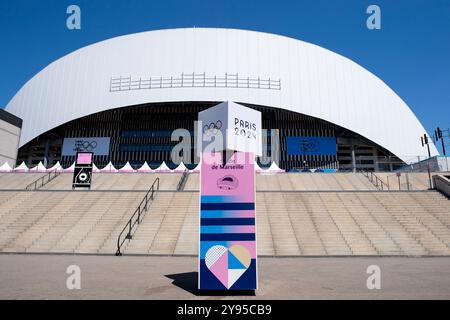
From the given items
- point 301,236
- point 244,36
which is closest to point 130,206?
point 301,236

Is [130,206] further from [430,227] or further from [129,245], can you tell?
[430,227]

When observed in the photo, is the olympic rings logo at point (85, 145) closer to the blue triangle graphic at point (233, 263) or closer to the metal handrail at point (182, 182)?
the metal handrail at point (182, 182)

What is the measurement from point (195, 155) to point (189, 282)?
4262 centimetres

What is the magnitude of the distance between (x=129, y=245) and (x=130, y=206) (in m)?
4.48

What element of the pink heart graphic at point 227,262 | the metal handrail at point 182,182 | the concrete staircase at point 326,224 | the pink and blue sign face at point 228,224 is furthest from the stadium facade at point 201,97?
the pink heart graphic at point 227,262

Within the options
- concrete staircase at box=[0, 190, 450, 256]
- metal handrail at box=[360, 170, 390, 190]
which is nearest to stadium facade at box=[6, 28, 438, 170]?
metal handrail at box=[360, 170, 390, 190]

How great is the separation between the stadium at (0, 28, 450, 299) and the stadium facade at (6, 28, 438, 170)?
21 cm

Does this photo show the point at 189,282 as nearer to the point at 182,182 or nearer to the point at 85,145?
the point at 182,182

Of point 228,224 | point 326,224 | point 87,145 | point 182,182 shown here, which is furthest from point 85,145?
point 228,224

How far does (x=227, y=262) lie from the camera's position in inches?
236

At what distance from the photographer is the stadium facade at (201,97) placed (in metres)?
50.5

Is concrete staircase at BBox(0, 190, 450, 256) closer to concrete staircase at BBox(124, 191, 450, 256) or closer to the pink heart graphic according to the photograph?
concrete staircase at BBox(124, 191, 450, 256)

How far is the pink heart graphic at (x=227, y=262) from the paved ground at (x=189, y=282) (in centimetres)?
38

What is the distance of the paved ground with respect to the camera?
5.59 meters
